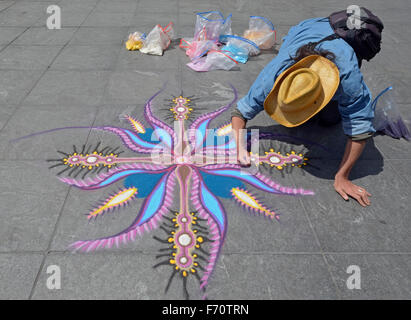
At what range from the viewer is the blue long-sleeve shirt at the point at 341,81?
2.21 metres

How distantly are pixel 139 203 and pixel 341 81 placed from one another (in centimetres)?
186

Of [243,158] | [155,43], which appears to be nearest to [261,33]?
[155,43]

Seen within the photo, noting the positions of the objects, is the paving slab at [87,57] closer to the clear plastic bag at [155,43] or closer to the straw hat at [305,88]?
the clear plastic bag at [155,43]

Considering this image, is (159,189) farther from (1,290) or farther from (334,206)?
(334,206)

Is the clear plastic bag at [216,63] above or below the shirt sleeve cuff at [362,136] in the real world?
below

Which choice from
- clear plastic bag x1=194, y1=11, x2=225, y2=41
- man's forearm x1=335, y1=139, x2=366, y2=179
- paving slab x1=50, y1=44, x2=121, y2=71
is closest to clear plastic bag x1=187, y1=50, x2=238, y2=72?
clear plastic bag x1=194, y1=11, x2=225, y2=41

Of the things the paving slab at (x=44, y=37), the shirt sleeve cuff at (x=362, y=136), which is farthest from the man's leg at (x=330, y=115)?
the paving slab at (x=44, y=37)

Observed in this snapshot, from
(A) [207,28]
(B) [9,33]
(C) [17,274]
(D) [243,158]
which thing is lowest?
(C) [17,274]

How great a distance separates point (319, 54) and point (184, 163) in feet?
4.97

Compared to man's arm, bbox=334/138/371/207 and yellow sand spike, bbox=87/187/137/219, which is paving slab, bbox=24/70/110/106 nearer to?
yellow sand spike, bbox=87/187/137/219

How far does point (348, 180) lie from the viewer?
107 inches

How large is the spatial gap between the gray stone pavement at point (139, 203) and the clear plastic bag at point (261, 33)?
1.15 feet

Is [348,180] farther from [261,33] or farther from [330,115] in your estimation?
[261,33]

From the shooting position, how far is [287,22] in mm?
6465
